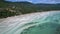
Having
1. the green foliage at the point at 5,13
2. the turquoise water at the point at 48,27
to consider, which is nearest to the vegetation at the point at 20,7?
the green foliage at the point at 5,13

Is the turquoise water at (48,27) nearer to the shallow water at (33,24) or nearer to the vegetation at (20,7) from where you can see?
the shallow water at (33,24)

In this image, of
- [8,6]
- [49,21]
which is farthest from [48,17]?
[8,6]

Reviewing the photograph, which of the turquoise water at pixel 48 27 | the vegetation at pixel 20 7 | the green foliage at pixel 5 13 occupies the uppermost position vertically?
the vegetation at pixel 20 7

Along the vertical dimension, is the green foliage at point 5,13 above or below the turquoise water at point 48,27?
above

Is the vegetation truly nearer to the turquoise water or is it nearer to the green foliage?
the green foliage

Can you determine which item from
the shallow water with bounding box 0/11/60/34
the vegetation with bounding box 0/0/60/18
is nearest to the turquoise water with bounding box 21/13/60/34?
the shallow water with bounding box 0/11/60/34

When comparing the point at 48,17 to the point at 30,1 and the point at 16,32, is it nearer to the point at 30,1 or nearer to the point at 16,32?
the point at 30,1

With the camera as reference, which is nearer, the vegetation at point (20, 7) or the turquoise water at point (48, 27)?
the turquoise water at point (48, 27)
